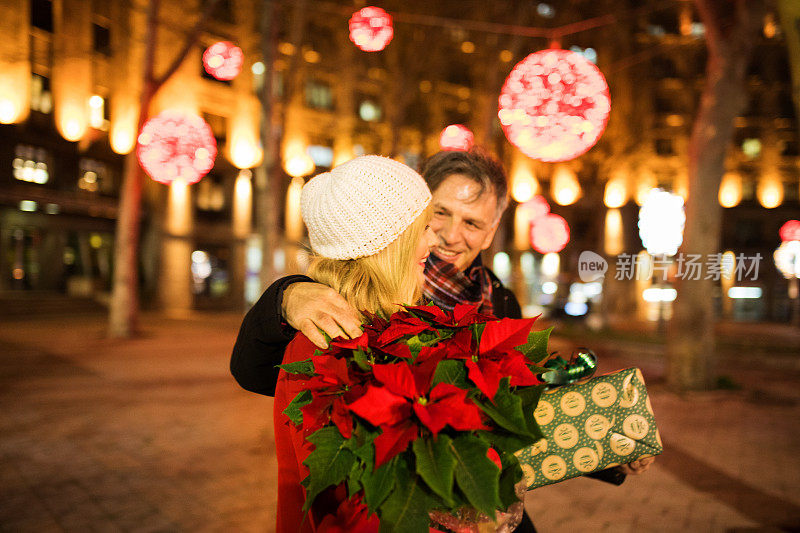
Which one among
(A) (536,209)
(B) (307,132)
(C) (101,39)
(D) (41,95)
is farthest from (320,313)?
(B) (307,132)

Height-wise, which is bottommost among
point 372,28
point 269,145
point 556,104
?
point 556,104

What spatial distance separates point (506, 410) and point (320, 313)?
492 millimetres

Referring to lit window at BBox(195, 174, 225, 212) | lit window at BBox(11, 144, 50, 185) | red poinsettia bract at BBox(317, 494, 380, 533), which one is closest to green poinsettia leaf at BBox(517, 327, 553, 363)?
red poinsettia bract at BBox(317, 494, 380, 533)

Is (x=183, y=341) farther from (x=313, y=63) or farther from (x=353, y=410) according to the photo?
(x=313, y=63)

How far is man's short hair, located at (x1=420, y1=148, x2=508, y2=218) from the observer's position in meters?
2.29

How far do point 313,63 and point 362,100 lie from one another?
386 cm

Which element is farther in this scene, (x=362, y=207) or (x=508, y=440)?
(x=362, y=207)

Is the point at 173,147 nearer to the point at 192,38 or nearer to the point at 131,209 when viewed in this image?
the point at 131,209

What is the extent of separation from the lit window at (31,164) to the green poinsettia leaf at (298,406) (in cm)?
2520

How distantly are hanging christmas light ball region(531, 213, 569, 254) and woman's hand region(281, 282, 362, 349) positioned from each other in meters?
21.8

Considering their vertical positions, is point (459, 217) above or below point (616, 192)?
below

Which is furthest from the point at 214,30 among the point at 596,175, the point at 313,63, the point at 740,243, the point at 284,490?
the point at 740,243

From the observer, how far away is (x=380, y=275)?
1526 mm

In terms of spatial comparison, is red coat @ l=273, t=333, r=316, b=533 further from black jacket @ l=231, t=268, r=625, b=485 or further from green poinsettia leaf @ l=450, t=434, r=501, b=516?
green poinsettia leaf @ l=450, t=434, r=501, b=516
